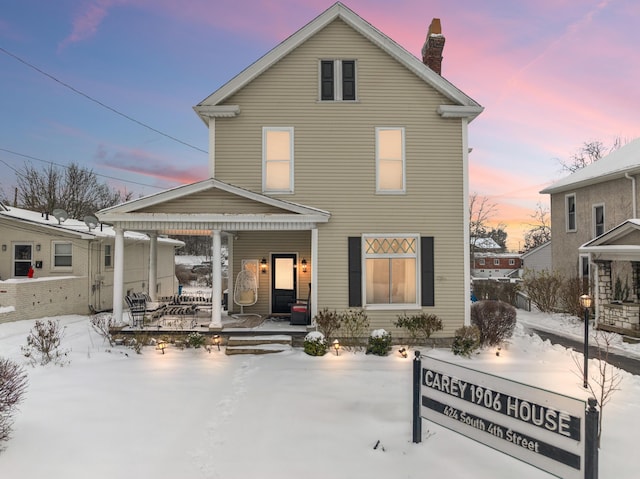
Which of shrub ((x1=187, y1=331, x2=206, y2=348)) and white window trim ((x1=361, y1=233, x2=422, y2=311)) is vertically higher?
white window trim ((x1=361, y1=233, x2=422, y2=311))

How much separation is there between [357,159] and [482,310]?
5.44 meters

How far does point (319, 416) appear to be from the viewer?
5.46m

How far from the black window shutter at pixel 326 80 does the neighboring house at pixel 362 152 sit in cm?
3

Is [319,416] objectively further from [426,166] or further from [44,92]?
[44,92]

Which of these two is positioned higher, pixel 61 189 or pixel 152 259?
pixel 61 189

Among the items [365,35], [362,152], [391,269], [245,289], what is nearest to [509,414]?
[391,269]

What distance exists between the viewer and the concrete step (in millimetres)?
8992

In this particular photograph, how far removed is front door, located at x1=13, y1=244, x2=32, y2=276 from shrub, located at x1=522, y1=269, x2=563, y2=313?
22073 mm

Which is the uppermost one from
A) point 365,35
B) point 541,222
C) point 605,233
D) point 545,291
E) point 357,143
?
point 365,35

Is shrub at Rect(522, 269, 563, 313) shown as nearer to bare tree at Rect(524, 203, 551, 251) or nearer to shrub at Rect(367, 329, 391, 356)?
shrub at Rect(367, 329, 391, 356)

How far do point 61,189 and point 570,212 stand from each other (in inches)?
1491

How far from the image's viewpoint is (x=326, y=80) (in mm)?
10547

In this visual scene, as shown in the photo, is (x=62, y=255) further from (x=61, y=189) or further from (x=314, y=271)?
(x=61, y=189)

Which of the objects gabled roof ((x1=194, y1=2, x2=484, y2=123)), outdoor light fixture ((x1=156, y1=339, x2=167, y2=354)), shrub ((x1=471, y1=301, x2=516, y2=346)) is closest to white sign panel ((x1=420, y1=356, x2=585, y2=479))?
shrub ((x1=471, y1=301, x2=516, y2=346))
